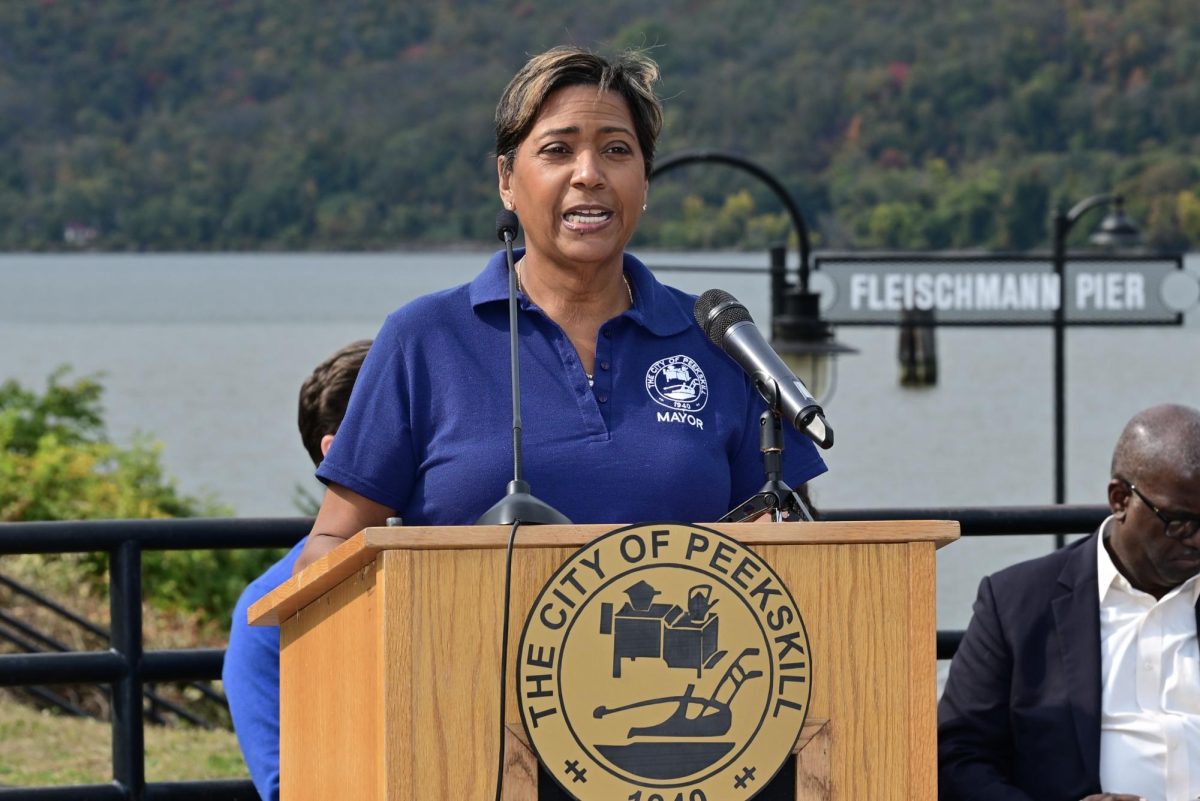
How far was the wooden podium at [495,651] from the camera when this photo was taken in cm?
212

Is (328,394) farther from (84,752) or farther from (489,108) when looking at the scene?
(489,108)

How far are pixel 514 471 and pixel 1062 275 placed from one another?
340 inches

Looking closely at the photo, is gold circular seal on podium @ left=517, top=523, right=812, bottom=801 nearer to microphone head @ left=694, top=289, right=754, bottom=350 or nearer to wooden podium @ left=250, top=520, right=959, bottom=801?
wooden podium @ left=250, top=520, right=959, bottom=801

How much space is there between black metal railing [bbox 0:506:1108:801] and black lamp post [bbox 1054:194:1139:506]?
191 inches

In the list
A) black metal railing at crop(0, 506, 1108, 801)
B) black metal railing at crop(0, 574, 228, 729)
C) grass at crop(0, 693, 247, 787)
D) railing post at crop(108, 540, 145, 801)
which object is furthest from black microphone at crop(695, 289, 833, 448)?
black metal railing at crop(0, 574, 228, 729)

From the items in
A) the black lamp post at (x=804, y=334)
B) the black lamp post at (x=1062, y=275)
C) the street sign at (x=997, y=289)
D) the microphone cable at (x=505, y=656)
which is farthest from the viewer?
the black lamp post at (x=1062, y=275)

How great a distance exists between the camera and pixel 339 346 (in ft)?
68.7

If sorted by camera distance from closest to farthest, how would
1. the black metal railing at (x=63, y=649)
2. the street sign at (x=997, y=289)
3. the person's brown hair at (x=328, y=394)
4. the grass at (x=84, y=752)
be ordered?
1. the person's brown hair at (x=328, y=394)
2. the grass at (x=84, y=752)
3. the black metal railing at (x=63, y=649)
4. the street sign at (x=997, y=289)

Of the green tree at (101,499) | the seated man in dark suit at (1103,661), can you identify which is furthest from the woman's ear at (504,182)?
the green tree at (101,499)

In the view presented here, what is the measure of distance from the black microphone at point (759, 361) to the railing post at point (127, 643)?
1.78 m

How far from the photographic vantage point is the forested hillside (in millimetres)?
41562

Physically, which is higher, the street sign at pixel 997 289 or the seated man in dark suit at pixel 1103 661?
the street sign at pixel 997 289

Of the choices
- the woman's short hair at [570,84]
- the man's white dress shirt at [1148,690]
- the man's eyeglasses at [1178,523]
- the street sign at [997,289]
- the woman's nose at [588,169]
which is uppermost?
the street sign at [997,289]

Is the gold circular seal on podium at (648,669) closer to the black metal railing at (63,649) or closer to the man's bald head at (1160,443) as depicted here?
the man's bald head at (1160,443)
